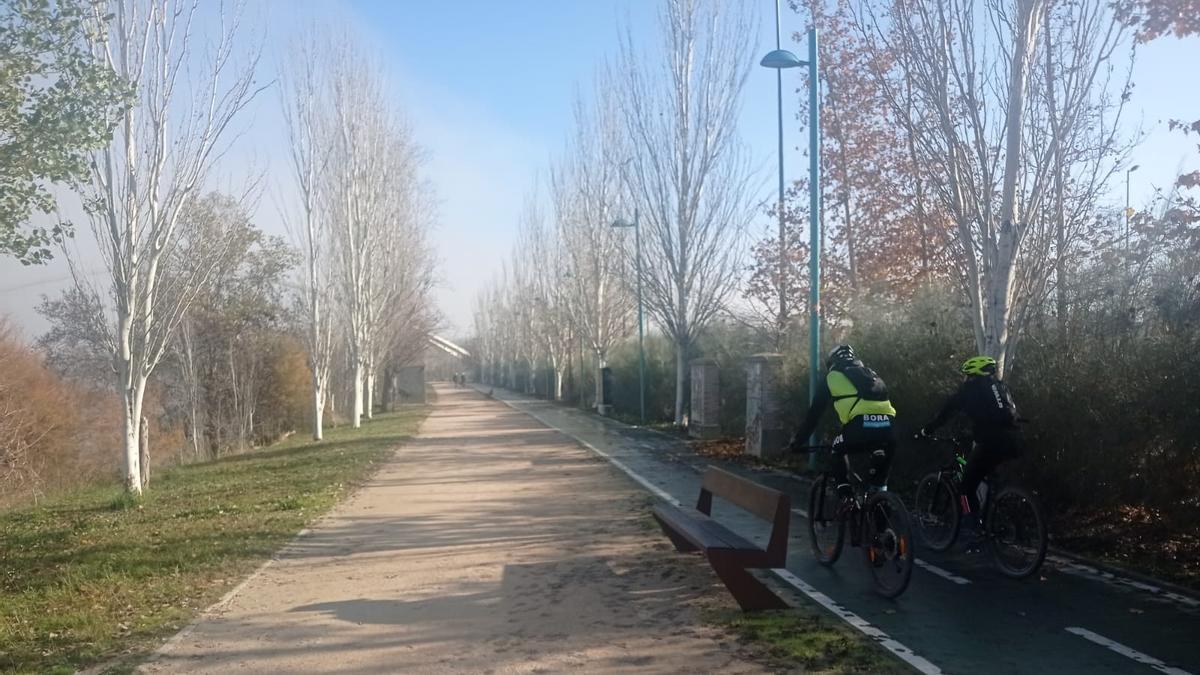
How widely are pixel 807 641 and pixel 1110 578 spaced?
2.98 meters

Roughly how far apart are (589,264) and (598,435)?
56.3ft

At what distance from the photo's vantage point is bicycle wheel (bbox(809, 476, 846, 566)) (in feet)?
25.0

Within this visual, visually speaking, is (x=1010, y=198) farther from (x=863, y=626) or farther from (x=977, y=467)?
(x=863, y=626)

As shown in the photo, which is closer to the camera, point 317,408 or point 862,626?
point 862,626

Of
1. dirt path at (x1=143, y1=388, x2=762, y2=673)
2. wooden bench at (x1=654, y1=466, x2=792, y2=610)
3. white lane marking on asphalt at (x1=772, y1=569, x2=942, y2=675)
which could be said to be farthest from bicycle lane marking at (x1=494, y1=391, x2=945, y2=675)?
dirt path at (x1=143, y1=388, x2=762, y2=673)

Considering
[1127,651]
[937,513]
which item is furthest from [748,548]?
[937,513]

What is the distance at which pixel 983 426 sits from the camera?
7352 mm

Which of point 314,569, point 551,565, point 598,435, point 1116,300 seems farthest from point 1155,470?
point 598,435

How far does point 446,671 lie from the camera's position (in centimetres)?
525

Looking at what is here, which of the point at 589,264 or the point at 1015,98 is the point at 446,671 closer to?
the point at 1015,98

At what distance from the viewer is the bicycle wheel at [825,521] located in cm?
763

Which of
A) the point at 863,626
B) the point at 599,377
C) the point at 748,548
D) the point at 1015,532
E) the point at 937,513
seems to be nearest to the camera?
the point at 863,626

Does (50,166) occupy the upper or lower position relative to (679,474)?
upper

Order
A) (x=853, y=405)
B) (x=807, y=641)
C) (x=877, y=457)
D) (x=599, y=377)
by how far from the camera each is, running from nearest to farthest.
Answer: (x=807, y=641)
(x=877, y=457)
(x=853, y=405)
(x=599, y=377)
